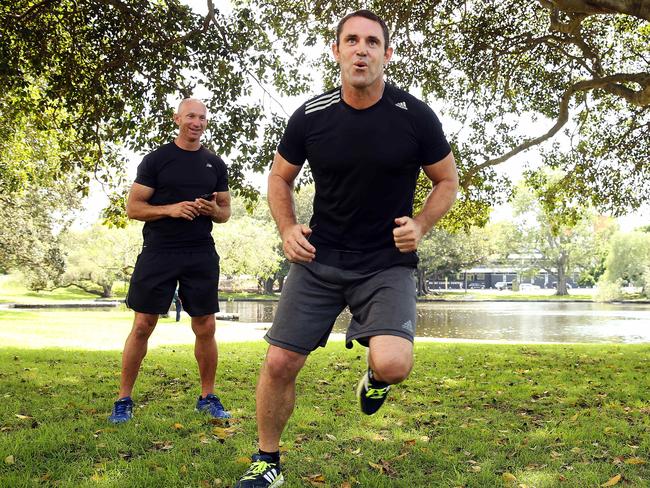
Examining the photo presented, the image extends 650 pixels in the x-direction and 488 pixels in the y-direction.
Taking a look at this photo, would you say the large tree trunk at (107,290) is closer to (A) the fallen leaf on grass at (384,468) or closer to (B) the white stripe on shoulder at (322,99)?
(A) the fallen leaf on grass at (384,468)

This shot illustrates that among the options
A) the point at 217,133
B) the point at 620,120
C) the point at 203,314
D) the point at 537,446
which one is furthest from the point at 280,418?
the point at 620,120

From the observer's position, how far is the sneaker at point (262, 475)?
3455 mm

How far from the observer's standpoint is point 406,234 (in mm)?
3377

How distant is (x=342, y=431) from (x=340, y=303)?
195cm

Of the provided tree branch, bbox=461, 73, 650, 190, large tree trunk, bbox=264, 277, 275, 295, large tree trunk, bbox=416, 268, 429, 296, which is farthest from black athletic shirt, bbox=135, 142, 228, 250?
large tree trunk, bbox=264, 277, 275, 295

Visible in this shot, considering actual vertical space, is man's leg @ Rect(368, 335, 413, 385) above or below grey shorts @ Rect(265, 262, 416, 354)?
below

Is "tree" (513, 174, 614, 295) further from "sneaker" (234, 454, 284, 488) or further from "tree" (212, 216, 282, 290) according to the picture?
"sneaker" (234, 454, 284, 488)

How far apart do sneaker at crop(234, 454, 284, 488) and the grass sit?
0.25 m

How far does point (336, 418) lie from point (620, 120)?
1389cm

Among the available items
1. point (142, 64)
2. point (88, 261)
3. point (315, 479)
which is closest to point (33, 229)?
point (88, 261)

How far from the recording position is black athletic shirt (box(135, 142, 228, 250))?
5.36m

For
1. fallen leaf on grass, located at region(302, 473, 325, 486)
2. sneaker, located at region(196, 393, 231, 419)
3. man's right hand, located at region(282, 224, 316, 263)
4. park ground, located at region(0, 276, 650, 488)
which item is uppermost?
man's right hand, located at region(282, 224, 316, 263)

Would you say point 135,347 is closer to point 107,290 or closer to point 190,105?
point 190,105

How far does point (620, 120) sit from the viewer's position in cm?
1603
